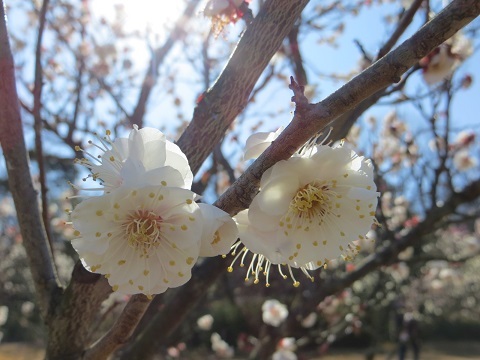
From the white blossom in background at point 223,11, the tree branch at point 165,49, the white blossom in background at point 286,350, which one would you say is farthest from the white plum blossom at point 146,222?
the white blossom in background at point 286,350

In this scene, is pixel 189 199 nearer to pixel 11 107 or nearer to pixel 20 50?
pixel 11 107

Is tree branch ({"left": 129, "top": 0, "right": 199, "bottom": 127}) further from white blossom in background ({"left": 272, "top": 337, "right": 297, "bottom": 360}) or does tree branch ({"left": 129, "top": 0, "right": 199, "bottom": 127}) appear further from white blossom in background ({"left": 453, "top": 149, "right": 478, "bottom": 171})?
white blossom in background ({"left": 453, "top": 149, "right": 478, "bottom": 171})

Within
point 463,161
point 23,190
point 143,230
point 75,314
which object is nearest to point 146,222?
point 143,230

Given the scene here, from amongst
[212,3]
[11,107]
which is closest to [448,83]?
[212,3]

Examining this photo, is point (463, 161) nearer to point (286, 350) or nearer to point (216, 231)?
point (286, 350)

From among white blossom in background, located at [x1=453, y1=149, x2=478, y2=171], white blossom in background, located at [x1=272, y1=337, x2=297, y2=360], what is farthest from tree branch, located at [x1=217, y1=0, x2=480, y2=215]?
white blossom in background, located at [x1=453, y1=149, x2=478, y2=171]
